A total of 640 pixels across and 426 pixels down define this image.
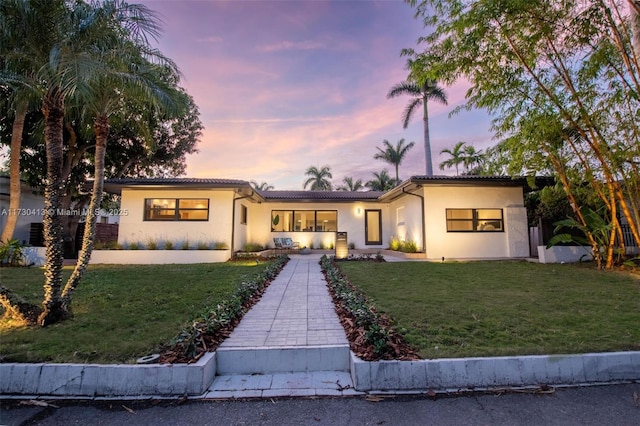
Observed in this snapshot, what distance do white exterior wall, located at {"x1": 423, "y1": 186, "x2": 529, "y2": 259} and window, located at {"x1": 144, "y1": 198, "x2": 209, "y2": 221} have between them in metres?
8.86

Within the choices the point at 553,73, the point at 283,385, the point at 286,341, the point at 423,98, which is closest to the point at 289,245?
the point at 553,73

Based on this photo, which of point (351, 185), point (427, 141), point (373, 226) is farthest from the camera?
point (351, 185)

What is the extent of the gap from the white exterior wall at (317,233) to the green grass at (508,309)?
7467 millimetres

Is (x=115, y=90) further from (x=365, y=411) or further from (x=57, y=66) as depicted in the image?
(x=365, y=411)

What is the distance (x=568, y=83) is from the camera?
7.26 meters

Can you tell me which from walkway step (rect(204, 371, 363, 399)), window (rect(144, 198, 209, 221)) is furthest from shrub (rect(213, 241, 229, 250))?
walkway step (rect(204, 371, 363, 399))

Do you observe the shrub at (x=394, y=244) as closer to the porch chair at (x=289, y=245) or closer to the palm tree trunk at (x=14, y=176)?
the porch chair at (x=289, y=245)

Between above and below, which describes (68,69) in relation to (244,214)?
above

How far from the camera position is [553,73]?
24.5ft

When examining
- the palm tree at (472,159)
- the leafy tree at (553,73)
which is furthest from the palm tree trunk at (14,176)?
the palm tree at (472,159)

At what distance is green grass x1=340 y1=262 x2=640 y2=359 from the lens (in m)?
3.14

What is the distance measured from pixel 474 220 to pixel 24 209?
1944cm

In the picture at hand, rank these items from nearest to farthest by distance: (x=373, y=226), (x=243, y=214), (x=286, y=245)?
1. (x=243, y=214)
2. (x=286, y=245)
3. (x=373, y=226)

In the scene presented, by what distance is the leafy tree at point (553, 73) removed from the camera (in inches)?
230
